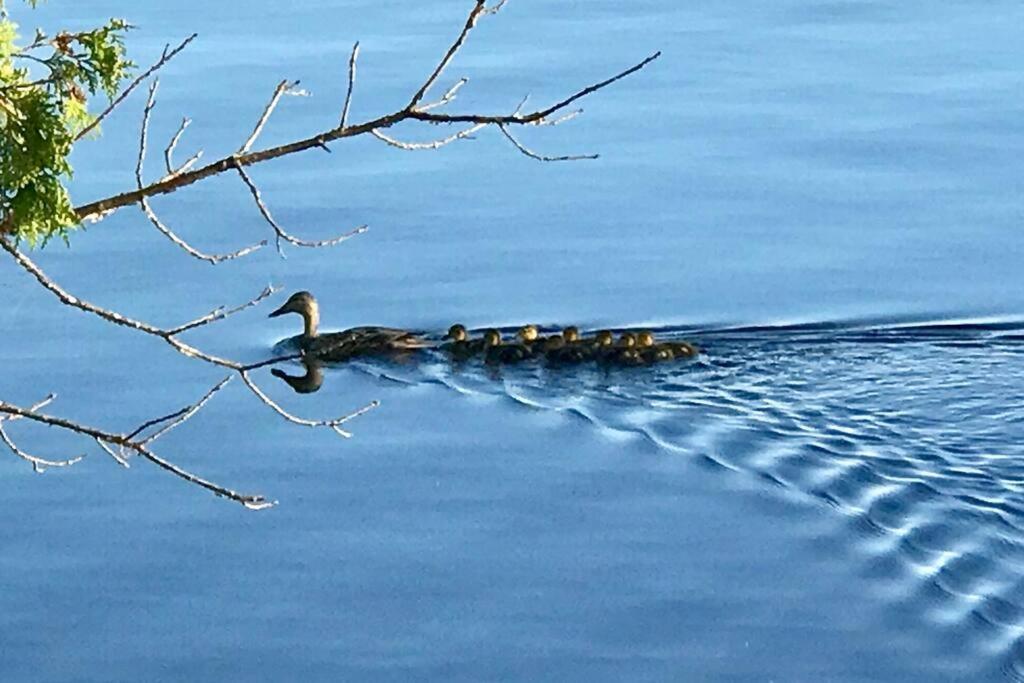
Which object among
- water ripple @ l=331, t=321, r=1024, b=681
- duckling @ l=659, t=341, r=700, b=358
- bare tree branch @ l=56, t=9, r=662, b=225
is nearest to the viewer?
bare tree branch @ l=56, t=9, r=662, b=225

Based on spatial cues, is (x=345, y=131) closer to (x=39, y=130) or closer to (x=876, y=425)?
(x=39, y=130)

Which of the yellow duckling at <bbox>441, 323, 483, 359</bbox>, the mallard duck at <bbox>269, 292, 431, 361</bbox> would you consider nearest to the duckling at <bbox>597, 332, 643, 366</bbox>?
the yellow duckling at <bbox>441, 323, 483, 359</bbox>

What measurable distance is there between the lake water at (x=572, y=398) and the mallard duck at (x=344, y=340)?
14cm

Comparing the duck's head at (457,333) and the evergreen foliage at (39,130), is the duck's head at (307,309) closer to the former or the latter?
the duck's head at (457,333)

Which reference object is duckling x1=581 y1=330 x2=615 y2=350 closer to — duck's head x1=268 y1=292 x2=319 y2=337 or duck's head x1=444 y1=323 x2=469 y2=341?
duck's head x1=444 y1=323 x2=469 y2=341

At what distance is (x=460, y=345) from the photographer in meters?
14.2

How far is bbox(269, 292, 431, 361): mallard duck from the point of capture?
14.2m

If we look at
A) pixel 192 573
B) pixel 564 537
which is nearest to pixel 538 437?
pixel 564 537

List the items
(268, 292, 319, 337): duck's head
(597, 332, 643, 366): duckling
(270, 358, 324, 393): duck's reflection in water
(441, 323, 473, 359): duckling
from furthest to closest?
(268, 292, 319, 337): duck's head → (270, 358, 324, 393): duck's reflection in water → (441, 323, 473, 359): duckling → (597, 332, 643, 366): duckling

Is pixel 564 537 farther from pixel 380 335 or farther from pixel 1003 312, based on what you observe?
pixel 1003 312

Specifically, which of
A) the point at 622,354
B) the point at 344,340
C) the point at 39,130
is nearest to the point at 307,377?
the point at 344,340

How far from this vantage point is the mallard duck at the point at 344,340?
1425 cm

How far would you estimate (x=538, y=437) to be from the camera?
43.4 feet

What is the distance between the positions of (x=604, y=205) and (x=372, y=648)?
7.12 m
